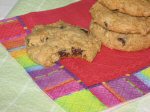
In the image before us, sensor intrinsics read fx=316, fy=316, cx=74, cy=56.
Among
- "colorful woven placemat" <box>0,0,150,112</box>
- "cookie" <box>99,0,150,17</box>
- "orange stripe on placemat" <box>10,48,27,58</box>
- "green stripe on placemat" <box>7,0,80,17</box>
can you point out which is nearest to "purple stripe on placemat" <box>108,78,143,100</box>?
"colorful woven placemat" <box>0,0,150,112</box>

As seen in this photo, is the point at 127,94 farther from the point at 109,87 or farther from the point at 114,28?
the point at 114,28

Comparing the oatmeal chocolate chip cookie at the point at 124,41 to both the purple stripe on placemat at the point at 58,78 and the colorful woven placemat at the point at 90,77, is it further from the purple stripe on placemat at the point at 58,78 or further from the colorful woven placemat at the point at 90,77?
the purple stripe on placemat at the point at 58,78

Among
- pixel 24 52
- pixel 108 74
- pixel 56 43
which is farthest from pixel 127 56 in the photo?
pixel 24 52

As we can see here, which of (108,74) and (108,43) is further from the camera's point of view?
(108,43)

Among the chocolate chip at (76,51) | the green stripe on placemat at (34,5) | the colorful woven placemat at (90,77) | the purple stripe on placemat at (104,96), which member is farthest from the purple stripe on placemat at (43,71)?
the green stripe on placemat at (34,5)

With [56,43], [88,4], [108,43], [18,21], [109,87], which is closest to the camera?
[109,87]

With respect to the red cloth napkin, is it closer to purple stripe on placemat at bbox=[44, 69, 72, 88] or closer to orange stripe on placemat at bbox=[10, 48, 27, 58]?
purple stripe on placemat at bbox=[44, 69, 72, 88]
